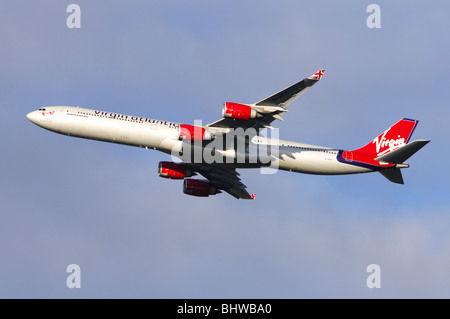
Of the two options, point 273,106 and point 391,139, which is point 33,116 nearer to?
point 273,106

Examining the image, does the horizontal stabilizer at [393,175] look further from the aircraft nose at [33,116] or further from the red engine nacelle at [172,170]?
the aircraft nose at [33,116]

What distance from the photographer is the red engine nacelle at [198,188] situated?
83.6 metres

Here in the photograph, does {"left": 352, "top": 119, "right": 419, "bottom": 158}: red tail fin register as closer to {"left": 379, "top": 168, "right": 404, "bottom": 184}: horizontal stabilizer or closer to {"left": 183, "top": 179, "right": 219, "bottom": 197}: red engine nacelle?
{"left": 379, "top": 168, "right": 404, "bottom": 184}: horizontal stabilizer

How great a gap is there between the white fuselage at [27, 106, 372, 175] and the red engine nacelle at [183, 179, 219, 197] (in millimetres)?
10298

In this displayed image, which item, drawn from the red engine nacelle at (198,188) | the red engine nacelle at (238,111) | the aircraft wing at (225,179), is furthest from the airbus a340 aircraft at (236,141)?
the red engine nacelle at (198,188)

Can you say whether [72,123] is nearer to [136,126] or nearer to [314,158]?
[136,126]

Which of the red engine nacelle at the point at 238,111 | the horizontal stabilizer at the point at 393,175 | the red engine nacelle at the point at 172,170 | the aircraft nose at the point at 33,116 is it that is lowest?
the horizontal stabilizer at the point at 393,175

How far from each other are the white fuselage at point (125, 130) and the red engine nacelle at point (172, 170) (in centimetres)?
625

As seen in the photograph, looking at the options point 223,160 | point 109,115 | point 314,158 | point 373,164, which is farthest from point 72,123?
point 373,164

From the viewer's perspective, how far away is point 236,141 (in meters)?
72.4

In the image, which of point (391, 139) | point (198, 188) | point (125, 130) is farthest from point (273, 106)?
point (198, 188)

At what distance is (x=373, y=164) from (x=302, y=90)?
16.1 m

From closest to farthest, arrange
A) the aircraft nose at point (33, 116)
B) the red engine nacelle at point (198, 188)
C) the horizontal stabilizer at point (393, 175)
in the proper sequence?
1. the aircraft nose at point (33, 116)
2. the horizontal stabilizer at point (393, 175)
3. the red engine nacelle at point (198, 188)

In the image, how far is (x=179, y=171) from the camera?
79562mm
